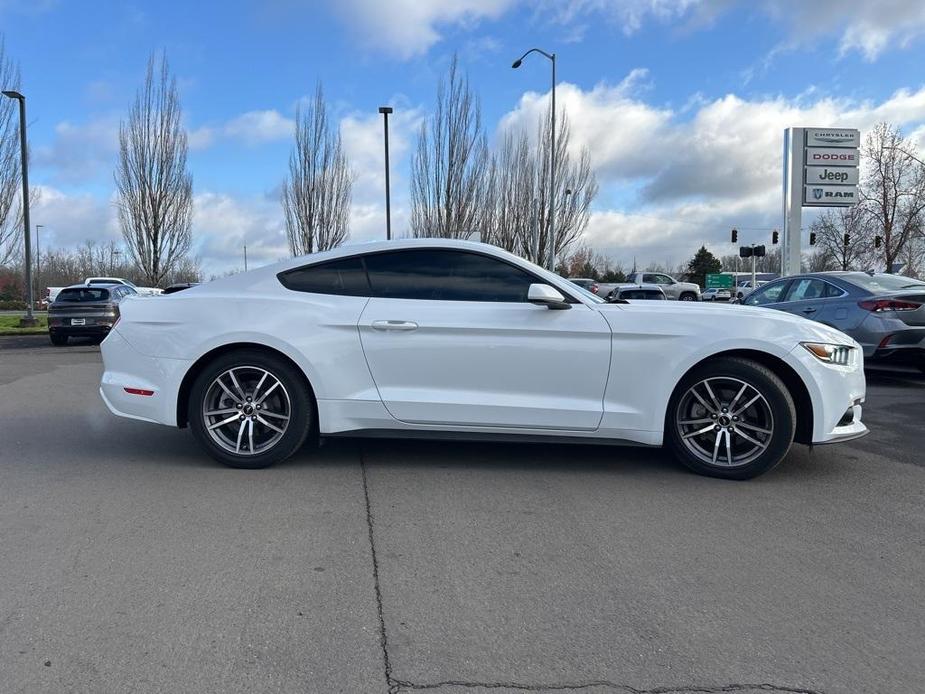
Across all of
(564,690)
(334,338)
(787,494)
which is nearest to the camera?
(564,690)

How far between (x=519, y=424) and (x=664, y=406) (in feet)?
3.17

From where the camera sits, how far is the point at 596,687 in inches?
93.4

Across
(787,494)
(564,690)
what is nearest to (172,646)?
(564,690)

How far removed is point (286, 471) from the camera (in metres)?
4.88

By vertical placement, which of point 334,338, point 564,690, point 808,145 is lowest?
point 564,690

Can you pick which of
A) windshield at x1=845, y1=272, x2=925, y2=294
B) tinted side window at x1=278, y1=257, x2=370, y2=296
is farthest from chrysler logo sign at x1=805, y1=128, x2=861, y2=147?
tinted side window at x1=278, y1=257, x2=370, y2=296

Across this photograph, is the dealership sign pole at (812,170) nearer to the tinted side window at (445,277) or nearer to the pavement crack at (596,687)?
the tinted side window at (445,277)

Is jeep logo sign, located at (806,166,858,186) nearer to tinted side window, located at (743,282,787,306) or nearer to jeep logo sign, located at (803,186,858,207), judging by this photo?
jeep logo sign, located at (803,186,858,207)

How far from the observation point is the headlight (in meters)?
4.62

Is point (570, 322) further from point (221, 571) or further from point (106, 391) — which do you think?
point (106, 391)

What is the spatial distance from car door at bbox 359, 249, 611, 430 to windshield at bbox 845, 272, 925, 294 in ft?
20.0

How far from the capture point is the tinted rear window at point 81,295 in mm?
16438

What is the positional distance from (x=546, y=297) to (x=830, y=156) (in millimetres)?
23026

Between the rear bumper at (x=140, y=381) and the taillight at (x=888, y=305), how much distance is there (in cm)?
800
